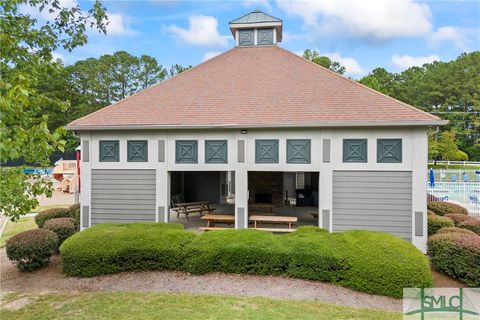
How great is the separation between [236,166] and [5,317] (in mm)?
6448

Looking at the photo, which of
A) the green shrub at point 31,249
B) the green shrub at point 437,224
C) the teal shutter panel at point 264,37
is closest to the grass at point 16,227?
the green shrub at point 31,249

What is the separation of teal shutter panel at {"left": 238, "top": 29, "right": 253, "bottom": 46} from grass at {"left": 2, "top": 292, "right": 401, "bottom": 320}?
10.9m

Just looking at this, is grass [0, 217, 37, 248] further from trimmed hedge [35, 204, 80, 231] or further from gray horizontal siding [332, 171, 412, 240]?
gray horizontal siding [332, 171, 412, 240]

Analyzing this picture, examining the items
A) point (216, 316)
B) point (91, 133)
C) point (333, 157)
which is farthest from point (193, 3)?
point (216, 316)

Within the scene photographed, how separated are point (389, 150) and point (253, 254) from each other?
16.9 feet

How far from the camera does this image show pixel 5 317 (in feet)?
Result: 17.3

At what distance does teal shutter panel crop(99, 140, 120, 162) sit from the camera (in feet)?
32.7

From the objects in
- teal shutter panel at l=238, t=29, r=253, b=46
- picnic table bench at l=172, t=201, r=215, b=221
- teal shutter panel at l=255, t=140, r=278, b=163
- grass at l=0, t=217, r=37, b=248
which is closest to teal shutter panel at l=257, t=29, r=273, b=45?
teal shutter panel at l=238, t=29, r=253, b=46

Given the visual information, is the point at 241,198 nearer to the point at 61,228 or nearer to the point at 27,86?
the point at 61,228

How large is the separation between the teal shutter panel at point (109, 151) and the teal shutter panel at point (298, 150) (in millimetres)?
5679

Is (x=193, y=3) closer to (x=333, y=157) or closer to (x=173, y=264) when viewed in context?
(x=333, y=157)

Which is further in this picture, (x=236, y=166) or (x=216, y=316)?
(x=236, y=166)

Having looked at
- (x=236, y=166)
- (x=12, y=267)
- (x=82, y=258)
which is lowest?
(x=12, y=267)

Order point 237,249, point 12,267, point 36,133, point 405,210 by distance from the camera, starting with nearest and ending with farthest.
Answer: point 36,133 → point 237,249 → point 12,267 → point 405,210
